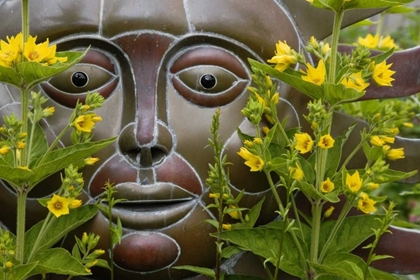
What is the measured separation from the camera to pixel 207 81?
2031 millimetres

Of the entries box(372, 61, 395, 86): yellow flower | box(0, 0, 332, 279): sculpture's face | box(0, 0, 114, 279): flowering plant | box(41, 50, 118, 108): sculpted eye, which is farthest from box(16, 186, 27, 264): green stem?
box(372, 61, 395, 86): yellow flower

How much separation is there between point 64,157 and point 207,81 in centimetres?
47

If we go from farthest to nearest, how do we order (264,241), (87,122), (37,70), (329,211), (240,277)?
(329,211), (240,277), (264,241), (87,122), (37,70)

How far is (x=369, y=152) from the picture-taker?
1937 millimetres

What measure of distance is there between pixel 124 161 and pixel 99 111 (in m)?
0.15

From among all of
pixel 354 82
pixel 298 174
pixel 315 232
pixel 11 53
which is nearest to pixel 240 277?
pixel 315 232

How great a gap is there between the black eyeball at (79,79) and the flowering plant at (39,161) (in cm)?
15

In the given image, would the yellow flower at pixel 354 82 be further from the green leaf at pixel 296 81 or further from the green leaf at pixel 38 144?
the green leaf at pixel 38 144

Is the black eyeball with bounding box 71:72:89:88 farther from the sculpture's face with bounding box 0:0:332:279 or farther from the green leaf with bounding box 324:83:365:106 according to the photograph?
the green leaf with bounding box 324:83:365:106

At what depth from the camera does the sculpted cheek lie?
6.43 ft

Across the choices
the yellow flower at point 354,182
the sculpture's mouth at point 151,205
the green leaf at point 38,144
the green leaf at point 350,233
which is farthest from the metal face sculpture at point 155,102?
the yellow flower at point 354,182

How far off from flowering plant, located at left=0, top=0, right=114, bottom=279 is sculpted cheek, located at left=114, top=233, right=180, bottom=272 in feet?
0.31

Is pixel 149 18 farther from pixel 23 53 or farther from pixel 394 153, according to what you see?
pixel 394 153

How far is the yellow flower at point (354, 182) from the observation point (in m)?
1.79
